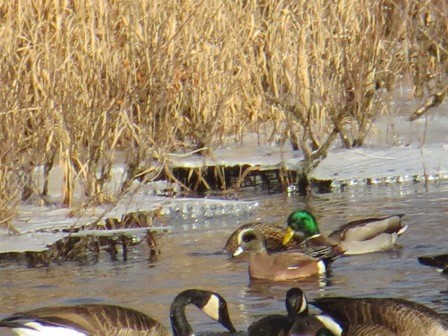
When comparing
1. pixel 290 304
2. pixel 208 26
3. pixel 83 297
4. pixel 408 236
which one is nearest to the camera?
pixel 290 304

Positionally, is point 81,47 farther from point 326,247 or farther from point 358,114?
point 326,247

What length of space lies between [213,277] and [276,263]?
2.36 feet

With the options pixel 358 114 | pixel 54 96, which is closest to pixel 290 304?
pixel 54 96

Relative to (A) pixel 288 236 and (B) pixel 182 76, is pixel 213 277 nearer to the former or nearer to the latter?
(A) pixel 288 236

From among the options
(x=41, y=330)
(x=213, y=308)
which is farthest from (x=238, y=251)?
(x=41, y=330)

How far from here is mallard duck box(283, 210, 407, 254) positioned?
10.2m

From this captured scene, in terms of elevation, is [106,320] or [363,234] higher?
[363,234]

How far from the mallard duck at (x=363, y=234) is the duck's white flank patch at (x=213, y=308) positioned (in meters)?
2.69

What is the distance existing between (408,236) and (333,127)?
3.91 m

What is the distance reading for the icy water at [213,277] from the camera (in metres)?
8.42

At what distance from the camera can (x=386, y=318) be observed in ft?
22.9

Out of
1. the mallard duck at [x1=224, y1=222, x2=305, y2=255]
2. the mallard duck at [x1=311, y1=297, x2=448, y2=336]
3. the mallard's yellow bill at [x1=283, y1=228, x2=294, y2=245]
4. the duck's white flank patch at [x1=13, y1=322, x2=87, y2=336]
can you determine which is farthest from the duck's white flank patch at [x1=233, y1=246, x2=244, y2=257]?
the duck's white flank patch at [x1=13, y1=322, x2=87, y2=336]

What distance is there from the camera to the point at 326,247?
9828 millimetres

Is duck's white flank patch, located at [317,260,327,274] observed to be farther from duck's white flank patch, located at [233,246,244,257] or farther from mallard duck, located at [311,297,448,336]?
mallard duck, located at [311,297,448,336]
